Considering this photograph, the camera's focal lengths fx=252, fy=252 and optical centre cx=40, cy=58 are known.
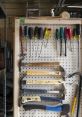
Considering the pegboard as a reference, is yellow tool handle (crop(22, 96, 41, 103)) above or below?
below

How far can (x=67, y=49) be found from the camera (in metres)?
2.17

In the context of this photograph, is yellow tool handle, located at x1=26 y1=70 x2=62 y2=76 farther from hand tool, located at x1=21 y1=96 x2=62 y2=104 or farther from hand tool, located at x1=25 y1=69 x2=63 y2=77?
hand tool, located at x1=21 y1=96 x2=62 y2=104

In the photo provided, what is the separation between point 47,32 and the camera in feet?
7.02

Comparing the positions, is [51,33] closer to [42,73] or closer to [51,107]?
[42,73]

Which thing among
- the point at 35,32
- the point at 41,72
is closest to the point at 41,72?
A: the point at 41,72

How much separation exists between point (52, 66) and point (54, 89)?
0.20 meters

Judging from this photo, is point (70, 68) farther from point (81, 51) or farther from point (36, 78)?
point (36, 78)

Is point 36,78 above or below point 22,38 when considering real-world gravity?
below

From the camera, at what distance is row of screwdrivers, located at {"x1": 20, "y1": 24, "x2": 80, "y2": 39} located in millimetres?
2133

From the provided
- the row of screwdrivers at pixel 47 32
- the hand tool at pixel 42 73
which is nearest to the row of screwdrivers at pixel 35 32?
the row of screwdrivers at pixel 47 32

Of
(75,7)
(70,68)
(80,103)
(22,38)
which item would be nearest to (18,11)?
(75,7)

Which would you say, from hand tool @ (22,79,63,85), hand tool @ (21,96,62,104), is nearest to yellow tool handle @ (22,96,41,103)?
hand tool @ (21,96,62,104)

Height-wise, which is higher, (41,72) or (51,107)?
(41,72)

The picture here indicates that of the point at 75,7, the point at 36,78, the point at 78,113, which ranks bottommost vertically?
the point at 78,113
